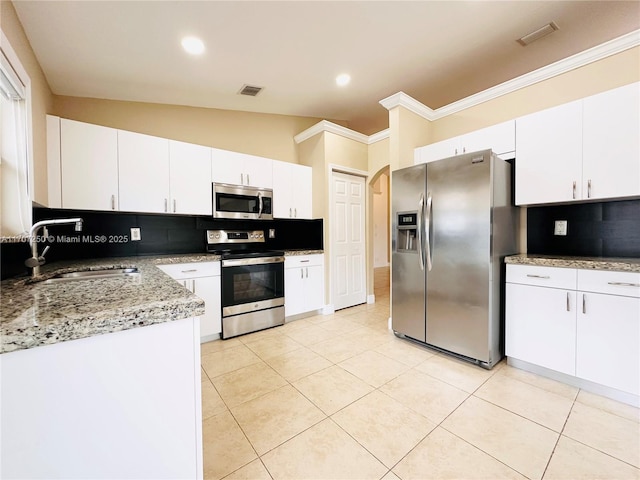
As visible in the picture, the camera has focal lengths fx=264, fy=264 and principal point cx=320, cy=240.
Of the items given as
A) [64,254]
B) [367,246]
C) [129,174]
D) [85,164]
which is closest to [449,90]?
[367,246]

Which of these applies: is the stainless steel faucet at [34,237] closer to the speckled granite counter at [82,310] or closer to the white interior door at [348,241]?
the speckled granite counter at [82,310]

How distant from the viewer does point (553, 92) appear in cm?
229

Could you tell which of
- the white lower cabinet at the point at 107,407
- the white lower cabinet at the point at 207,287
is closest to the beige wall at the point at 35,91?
the white lower cabinet at the point at 207,287

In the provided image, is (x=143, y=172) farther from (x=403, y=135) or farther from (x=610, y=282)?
(x=610, y=282)

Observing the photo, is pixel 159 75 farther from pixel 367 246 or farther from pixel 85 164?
pixel 367 246

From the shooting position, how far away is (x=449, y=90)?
3209 mm

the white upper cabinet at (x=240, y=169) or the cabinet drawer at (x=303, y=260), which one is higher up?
the white upper cabinet at (x=240, y=169)

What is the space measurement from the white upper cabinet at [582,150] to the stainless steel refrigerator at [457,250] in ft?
0.63

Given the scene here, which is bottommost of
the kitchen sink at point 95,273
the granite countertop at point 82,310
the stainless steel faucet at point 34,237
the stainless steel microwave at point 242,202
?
the kitchen sink at point 95,273

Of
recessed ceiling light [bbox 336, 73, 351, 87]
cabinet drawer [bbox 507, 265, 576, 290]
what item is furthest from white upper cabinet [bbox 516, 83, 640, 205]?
recessed ceiling light [bbox 336, 73, 351, 87]

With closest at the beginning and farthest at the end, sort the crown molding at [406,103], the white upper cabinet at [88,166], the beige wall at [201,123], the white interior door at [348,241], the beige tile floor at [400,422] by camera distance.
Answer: the beige tile floor at [400,422]
the white upper cabinet at [88,166]
the beige wall at [201,123]
the crown molding at [406,103]
the white interior door at [348,241]

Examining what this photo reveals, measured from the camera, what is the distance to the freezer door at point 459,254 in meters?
2.09

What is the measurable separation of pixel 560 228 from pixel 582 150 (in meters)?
0.68

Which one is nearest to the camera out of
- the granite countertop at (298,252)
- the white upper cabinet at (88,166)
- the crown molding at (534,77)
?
the crown molding at (534,77)
